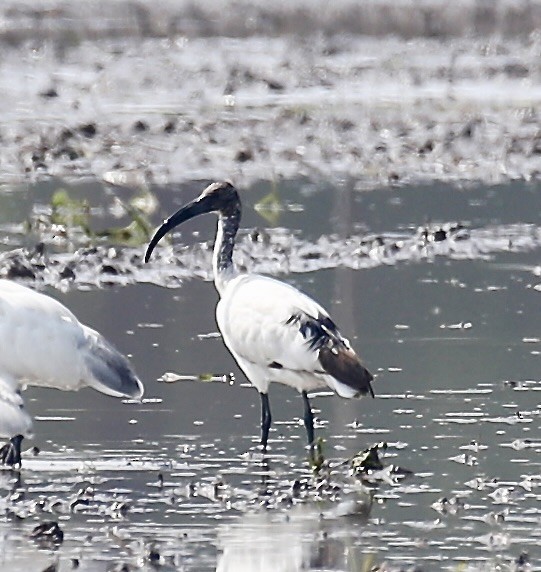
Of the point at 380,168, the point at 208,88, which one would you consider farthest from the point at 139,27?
the point at 380,168

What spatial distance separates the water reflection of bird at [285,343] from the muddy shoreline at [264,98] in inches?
344

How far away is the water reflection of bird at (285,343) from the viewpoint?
9086mm

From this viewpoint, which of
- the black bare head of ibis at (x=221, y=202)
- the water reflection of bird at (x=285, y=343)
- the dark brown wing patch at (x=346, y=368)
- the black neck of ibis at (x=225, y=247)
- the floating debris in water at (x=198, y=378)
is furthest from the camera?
the black bare head of ibis at (x=221, y=202)

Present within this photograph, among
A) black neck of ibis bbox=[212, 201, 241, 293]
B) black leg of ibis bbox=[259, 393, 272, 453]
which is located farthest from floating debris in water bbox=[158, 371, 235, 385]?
black leg of ibis bbox=[259, 393, 272, 453]

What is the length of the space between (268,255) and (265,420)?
5.02 m

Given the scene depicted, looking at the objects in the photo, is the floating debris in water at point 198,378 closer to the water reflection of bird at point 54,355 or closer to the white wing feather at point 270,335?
the white wing feather at point 270,335

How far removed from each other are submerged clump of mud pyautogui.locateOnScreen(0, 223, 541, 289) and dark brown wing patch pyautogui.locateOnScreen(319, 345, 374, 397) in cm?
441

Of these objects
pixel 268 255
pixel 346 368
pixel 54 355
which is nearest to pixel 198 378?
pixel 54 355

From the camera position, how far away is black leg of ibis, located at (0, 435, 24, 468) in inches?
346

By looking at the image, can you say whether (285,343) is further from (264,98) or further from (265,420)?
(264,98)

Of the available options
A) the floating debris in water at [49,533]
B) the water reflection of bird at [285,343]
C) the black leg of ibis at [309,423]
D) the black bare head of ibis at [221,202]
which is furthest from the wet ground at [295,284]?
the black bare head of ibis at [221,202]

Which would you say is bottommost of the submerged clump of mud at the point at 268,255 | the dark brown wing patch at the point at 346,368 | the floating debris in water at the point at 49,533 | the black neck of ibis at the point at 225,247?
the floating debris in water at the point at 49,533

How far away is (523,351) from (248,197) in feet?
21.9

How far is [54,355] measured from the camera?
30.6 ft
